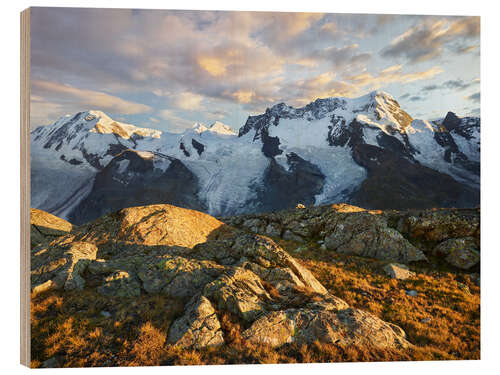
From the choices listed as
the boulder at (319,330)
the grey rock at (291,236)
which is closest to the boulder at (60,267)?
the boulder at (319,330)

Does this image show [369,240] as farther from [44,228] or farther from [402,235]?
[44,228]

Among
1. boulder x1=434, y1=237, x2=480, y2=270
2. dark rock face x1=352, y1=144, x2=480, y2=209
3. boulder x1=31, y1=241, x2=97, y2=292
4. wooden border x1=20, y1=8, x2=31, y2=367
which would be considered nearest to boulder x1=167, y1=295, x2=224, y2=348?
boulder x1=31, y1=241, x2=97, y2=292

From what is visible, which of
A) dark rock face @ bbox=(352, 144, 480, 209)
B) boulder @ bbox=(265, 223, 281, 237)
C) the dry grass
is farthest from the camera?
dark rock face @ bbox=(352, 144, 480, 209)

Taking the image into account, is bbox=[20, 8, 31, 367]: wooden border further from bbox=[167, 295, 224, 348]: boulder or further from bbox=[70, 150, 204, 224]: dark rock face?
bbox=[70, 150, 204, 224]: dark rock face

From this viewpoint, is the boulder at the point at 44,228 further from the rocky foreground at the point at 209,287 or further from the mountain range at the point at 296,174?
the mountain range at the point at 296,174

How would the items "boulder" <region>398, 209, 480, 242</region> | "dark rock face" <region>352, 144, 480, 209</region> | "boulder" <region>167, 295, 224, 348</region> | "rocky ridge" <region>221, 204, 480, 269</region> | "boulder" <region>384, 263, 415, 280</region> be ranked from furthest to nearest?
"dark rock face" <region>352, 144, 480, 209</region> → "boulder" <region>398, 209, 480, 242</region> → "rocky ridge" <region>221, 204, 480, 269</region> → "boulder" <region>384, 263, 415, 280</region> → "boulder" <region>167, 295, 224, 348</region>
